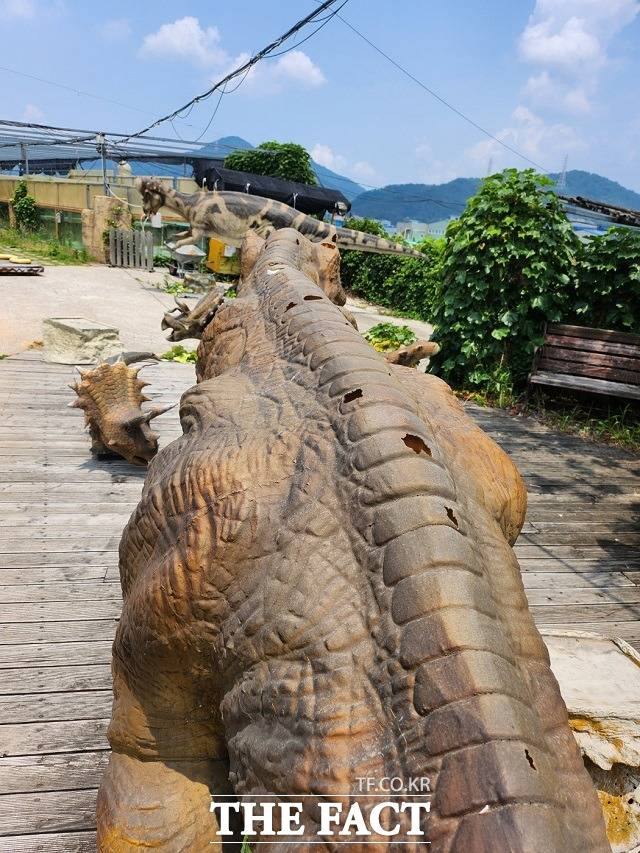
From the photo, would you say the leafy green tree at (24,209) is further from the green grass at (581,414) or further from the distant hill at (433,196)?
the distant hill at (433,196)

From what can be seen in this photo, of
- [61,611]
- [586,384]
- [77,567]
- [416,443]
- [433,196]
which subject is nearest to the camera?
[416,443]

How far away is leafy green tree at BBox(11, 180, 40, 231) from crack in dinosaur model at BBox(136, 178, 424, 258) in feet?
30.5

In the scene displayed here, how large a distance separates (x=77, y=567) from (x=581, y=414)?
501 centimetres

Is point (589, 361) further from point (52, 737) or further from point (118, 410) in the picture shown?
point (52, 737)

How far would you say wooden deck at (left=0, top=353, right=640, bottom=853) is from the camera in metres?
2.02

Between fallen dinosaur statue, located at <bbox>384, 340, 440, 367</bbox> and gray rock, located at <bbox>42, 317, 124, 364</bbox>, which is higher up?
fallen dinosaur statue, located at <bbox>384, 340, 440, 367</bbox>

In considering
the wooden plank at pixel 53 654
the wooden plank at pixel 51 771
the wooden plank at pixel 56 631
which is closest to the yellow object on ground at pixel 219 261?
the wooden plank at pixel 56 631

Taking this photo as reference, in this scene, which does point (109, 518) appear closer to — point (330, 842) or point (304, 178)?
point (330, 842)

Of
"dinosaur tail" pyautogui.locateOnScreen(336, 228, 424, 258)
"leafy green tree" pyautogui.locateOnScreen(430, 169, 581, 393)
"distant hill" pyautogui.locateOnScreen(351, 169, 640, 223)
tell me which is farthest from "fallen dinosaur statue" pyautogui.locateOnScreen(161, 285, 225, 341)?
"distant hill" pyautogui.locateOnScreen(351, 169, 640, 223)

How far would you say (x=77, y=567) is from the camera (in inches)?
121

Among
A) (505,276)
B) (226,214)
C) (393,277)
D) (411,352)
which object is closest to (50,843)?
(411,352)

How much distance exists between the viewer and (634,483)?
485 centimetres

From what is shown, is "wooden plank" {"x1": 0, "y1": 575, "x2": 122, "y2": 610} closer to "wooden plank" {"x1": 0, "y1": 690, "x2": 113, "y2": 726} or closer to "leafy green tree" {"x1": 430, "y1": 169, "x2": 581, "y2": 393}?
"wooden plank" {"x1": 0, "y1": 690, "x2": 113, "y2": 726}

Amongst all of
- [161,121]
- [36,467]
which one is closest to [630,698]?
[36,467]
